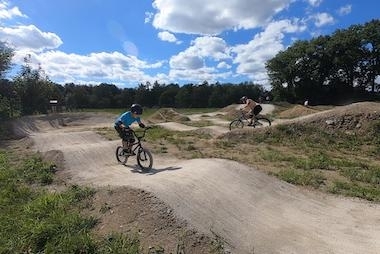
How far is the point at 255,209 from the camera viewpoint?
30.2 feet

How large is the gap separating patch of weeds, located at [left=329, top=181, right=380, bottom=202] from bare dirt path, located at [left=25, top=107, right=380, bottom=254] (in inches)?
18.3

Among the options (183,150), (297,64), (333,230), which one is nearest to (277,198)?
(333,230)

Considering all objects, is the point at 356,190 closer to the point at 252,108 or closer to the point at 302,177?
the point at 302,177

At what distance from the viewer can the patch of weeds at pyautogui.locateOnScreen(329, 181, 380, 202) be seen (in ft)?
34.6

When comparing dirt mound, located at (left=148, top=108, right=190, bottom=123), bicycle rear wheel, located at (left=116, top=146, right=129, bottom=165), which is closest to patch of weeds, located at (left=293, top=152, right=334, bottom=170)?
bicycle rear wheel, located at (left=116, top=146, right=129, bottom=165)

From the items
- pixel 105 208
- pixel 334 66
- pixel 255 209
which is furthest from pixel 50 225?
pixel 334 66

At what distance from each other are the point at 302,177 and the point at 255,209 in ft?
10.9

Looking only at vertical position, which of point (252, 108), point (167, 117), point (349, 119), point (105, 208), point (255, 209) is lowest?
point (167, 117)

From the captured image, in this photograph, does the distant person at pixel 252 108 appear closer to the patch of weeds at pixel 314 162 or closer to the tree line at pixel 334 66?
the patch of weeds at pixel 314 162

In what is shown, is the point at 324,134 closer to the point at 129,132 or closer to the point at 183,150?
the point at 183,150

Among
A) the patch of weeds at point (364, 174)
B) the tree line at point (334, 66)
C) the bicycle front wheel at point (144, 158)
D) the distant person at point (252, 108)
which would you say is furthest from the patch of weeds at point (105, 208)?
the tree line at point (334, 66)

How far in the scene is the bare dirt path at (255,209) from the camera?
759 cm

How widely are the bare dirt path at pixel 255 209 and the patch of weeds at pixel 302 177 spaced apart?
1.76 ft

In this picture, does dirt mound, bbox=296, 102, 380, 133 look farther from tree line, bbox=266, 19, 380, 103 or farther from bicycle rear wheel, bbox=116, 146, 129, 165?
tree line, bbox=266, 19, 380, 103
